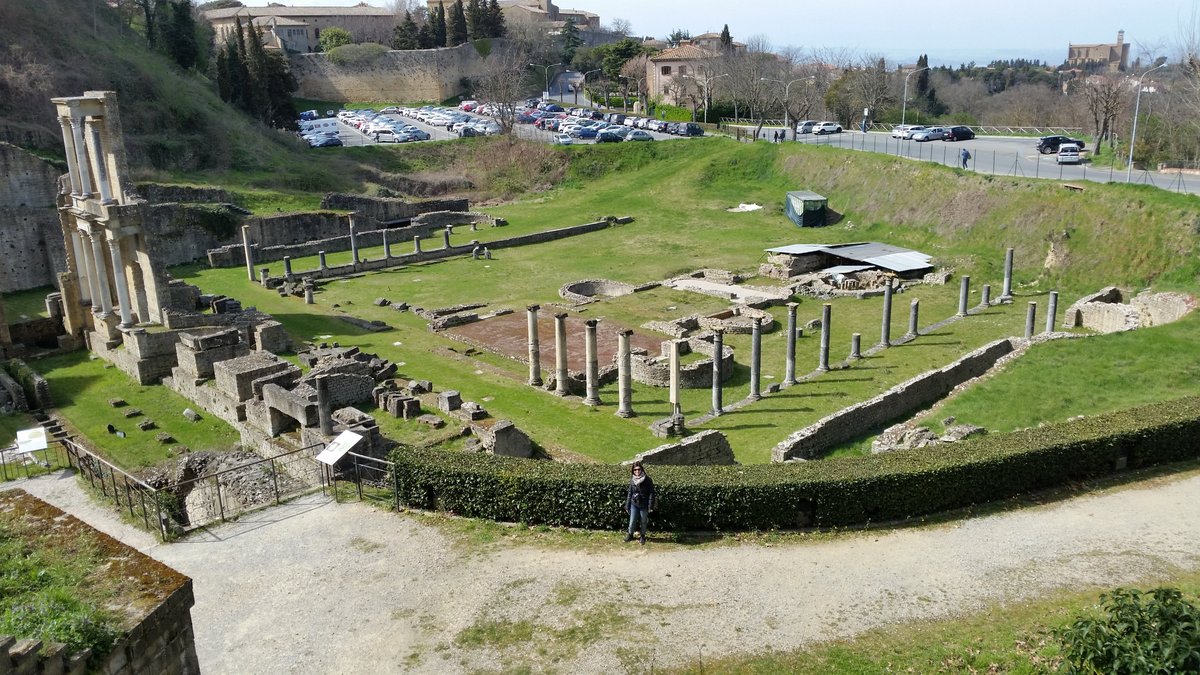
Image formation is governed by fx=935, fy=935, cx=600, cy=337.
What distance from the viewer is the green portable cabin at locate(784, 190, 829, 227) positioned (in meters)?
49.2

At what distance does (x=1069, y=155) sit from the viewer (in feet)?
162

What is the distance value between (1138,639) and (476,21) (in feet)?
323

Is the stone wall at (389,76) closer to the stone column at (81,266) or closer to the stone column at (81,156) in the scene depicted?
the stone column at (81,266)

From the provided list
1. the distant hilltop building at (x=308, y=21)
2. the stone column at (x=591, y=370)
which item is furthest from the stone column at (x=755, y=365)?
the distant hilltop building at (x=308, y=21)

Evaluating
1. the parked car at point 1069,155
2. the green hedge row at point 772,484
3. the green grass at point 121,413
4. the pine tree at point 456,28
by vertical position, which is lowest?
the green grass at point 121,413

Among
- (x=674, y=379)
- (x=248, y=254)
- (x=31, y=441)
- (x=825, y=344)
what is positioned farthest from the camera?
(x=248, y=254)

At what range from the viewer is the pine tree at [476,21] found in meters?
A: 98.6

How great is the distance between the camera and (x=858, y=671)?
11.3 meters

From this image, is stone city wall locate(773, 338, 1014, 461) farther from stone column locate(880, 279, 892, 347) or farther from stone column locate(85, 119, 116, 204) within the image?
stone column locate(85, 119, 116, 204)

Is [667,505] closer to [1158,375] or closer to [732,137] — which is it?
[1158,375]

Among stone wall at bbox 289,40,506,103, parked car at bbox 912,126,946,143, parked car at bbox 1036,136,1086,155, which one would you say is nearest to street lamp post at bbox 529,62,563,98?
stone wall at bbox 289,40,506,103

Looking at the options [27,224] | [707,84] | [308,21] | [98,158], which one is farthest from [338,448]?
[308,21]

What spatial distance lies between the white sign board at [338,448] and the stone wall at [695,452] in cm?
563

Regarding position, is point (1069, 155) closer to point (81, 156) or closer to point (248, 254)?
point (248, 254)
